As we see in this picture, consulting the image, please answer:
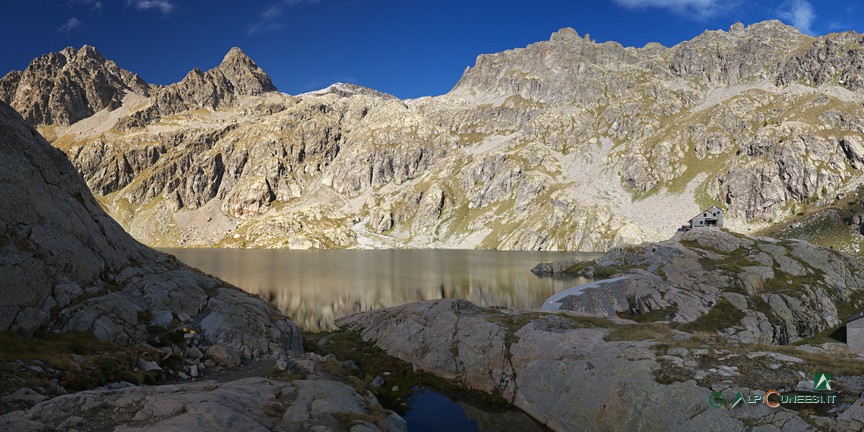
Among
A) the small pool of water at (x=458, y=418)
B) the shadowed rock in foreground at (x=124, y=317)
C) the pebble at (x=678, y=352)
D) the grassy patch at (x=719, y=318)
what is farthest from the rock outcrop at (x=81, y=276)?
the grassy patch at (x=719, y=318)

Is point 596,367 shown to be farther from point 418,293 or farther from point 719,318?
point 418,293

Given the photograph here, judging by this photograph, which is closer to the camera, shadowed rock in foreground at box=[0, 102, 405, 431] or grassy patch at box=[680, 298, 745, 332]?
shadowed rock in foreground at box=[0, 102, 405, 431]

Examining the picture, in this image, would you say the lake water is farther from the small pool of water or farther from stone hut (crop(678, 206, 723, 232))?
stone hut (crop(678, 206, 723, 232))

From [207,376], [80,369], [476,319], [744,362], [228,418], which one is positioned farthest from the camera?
[476,319]

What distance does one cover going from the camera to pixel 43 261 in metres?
23.5

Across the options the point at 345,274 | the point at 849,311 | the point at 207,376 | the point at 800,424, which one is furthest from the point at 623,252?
the point at 207,376

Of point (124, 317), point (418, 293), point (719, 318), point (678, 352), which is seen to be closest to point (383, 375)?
point (124, 317)

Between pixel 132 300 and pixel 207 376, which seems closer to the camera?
pixel 207 376

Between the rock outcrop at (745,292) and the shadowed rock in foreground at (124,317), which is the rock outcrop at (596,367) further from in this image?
the rock outcrop at (745,292)

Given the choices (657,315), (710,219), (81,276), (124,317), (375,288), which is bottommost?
(375,288)

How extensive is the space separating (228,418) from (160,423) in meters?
2.22

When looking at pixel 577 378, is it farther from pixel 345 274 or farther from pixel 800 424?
pixel 345 274

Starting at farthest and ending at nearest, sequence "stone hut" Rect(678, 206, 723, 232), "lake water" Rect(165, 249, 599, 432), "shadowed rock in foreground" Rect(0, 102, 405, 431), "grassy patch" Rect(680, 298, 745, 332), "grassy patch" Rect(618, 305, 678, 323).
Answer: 1. "stone hut" Rect(678, 206, 723, 232)
2. "grassy patch" Rect(618, 305, 678, 323)
3. "grassy patch" Rect(680, 298, 745, 332)
4. "lake water" Rect(165, 249, 599, 432)
5. "shadowed rock in foreground" Rect(0, 102, 405, 431)

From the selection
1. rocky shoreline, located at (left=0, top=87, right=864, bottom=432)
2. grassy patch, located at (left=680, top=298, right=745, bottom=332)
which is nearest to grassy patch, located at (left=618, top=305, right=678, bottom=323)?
grassy patch, located at (left=680, top=298, right=745, bottom=332)
